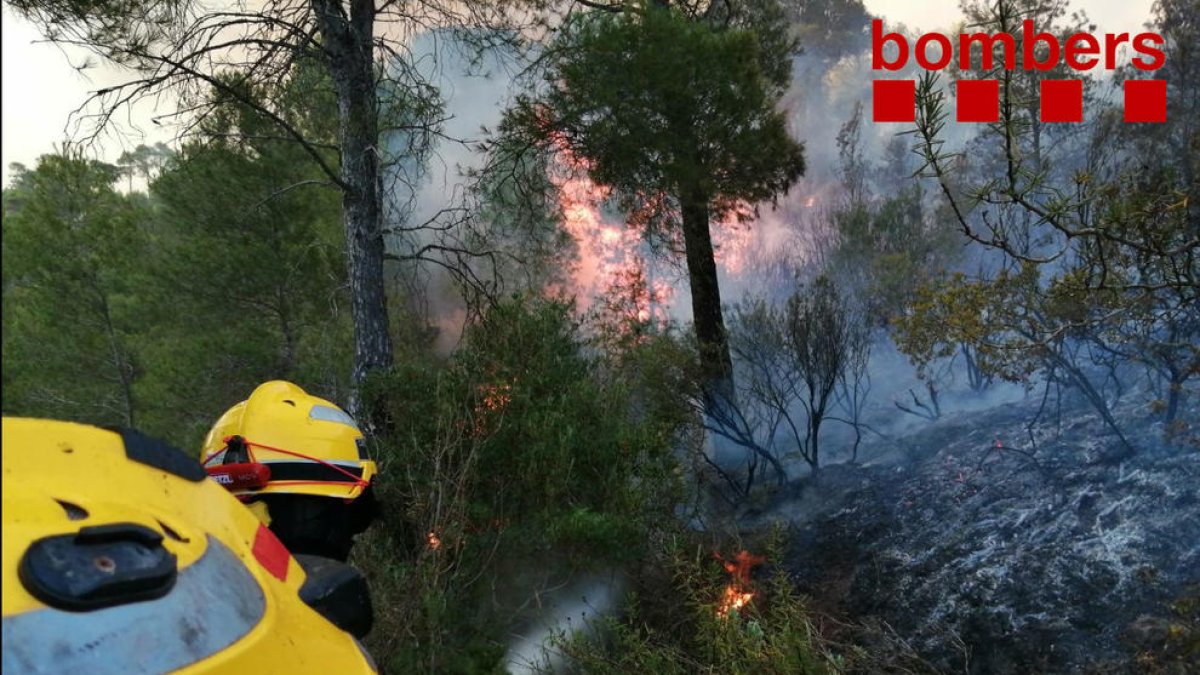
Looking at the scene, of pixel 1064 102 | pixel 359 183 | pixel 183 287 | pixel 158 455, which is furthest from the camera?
pixel 1064 102

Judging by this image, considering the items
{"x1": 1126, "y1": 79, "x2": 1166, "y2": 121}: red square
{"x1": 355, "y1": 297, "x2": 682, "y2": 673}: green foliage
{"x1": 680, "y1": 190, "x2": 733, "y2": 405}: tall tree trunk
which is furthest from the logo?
{"x1": 355, "y1": 297, "x2": 682, "y2": 673}: green foliage

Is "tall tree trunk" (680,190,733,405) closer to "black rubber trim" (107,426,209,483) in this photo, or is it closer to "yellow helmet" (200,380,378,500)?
"yellow helmet" (200,380,378,500)

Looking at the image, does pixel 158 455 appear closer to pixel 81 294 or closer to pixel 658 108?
pixel 658 108

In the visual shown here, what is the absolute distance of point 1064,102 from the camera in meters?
14.7

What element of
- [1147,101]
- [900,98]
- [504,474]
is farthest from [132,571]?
[1147,101]

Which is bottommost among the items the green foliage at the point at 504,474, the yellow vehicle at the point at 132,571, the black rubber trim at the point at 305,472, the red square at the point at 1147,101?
the green foliage at the point at 504,474

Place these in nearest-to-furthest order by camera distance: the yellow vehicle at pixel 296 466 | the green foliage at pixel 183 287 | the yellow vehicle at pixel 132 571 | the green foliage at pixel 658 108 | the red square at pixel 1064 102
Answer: the yellow vehicle at pixel 132 571 < the yellow vehicle at pixel 296 466 < the green foliage at pixel 658 108 < the green foliage at pixel 183 287 < the red square at pixel 1064 102

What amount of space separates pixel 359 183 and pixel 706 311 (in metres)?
5.46

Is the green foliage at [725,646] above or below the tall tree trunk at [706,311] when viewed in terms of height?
below

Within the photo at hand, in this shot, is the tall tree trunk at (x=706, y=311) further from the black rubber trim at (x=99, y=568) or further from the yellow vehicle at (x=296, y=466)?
the black rubber trim at (x=99, y=568)

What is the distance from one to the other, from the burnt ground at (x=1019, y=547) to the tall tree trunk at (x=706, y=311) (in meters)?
1.80

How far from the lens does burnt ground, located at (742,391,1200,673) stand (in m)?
5.14

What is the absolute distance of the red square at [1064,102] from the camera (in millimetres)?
13320

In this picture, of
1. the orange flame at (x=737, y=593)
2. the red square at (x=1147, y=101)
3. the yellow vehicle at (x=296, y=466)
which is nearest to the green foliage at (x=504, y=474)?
the orange flame at (x=737, y=593)
